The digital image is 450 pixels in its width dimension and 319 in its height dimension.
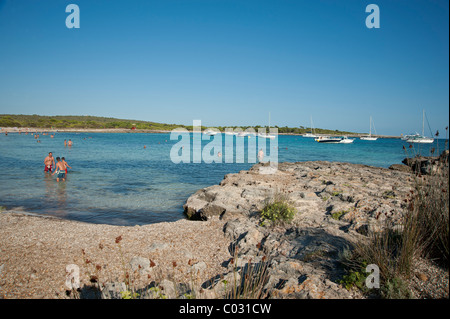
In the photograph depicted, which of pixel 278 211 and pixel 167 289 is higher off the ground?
pixel 278 211

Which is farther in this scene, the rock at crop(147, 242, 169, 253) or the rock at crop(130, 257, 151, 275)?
the rock at crop(147, 242, 169, 253)

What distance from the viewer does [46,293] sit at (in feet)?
14.3

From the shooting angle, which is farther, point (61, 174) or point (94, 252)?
point (61, 174)

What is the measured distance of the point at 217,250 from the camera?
6219 millimetres

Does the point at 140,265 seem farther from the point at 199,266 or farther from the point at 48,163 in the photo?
the point at 48,163

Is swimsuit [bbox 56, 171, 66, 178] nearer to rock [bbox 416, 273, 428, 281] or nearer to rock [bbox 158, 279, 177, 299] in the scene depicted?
rock [bbox 158, 279, 177, 299]

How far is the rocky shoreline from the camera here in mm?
4129

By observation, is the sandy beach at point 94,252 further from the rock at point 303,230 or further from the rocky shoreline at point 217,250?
the rock at point 303,230

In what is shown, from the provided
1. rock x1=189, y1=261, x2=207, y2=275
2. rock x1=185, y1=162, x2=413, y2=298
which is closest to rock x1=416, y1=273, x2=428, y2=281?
rock x1=185, y1=162, x2=413, y2=298

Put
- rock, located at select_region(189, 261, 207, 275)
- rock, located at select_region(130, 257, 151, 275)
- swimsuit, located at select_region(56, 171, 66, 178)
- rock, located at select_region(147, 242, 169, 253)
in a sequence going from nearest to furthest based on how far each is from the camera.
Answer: rock, located at select_region(130, 257, 151, 275) → rock, located at select_region(189, 261, 207, 275) → rock, located at select_region(147, 242, 169, 253) → swimsuit, located at select_region(56, 171, 66, 178)

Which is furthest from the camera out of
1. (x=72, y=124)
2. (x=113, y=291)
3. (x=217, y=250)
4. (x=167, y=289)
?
(x=72, y=124)

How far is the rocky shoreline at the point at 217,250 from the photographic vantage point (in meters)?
4.13

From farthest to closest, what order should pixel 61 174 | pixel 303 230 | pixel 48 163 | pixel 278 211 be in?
pixel 48 163 < pixel 61 174 < pixel 278 211 < pixel 303 230

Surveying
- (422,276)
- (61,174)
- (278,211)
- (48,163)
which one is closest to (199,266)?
(278,211)
